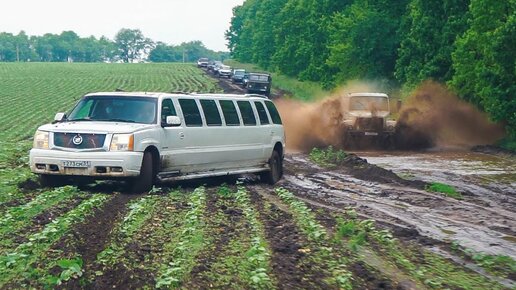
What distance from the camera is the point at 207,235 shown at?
9.79 metres

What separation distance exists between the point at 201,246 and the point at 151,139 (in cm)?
543

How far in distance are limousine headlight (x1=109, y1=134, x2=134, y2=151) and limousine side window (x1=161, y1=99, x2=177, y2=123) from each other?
1.12 m

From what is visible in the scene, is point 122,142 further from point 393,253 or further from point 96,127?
point 393,253

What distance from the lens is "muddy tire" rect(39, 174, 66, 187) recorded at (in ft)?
46.4

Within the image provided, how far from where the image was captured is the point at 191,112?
15.5m

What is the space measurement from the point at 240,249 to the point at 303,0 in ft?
277

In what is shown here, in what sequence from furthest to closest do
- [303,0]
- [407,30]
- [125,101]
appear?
[303,0]
[407,30]
[125,101]

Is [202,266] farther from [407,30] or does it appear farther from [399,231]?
[407,30]

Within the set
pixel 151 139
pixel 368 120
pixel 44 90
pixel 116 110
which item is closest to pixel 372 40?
pixel 368 120

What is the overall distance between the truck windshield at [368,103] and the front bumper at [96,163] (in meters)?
17.9

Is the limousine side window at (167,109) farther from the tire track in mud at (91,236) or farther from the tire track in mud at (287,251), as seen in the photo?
the tire track in mud at (91,236)

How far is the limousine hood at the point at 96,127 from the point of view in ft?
45.3

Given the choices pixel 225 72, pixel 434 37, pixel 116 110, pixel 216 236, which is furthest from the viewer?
pixel 225 72

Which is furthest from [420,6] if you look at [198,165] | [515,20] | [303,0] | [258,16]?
[258,16]
